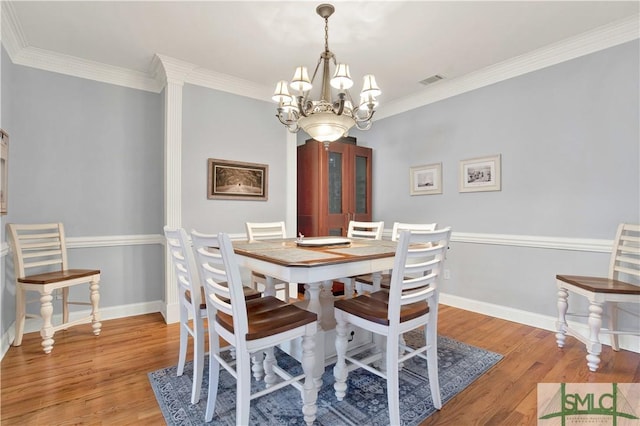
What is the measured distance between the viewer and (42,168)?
2.86 meters

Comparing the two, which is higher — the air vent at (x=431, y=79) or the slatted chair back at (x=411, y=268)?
the air vent at (x=431, y=79)

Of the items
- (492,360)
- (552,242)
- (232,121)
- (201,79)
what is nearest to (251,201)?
(232,121)

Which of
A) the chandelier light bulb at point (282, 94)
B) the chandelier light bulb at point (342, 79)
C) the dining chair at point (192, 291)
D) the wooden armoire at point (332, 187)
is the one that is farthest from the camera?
the wooden armoire at point (332, 187)

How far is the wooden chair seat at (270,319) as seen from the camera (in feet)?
4.78

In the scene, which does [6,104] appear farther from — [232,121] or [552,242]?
[552,242]

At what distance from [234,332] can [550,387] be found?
6.45ft

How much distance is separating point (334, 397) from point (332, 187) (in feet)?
8.96

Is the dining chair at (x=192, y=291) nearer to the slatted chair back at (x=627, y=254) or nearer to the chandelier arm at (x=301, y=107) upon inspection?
the chandelier arm at (x=301, y=107)

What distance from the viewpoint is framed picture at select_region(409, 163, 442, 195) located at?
147 inches

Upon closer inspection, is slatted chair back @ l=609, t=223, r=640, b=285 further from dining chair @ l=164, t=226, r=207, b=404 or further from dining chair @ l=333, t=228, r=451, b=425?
dining chair @ l=164, t=226, r=207, b=404

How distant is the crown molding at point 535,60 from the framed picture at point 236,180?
2120 mm

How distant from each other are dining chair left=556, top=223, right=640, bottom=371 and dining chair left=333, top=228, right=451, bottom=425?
4.22 feet

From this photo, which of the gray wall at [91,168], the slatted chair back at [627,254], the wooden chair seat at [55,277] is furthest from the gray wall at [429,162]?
the wooden chair seat at [55,277]

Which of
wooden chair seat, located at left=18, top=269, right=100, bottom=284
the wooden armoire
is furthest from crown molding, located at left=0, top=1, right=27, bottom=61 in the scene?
the wooden armoire
